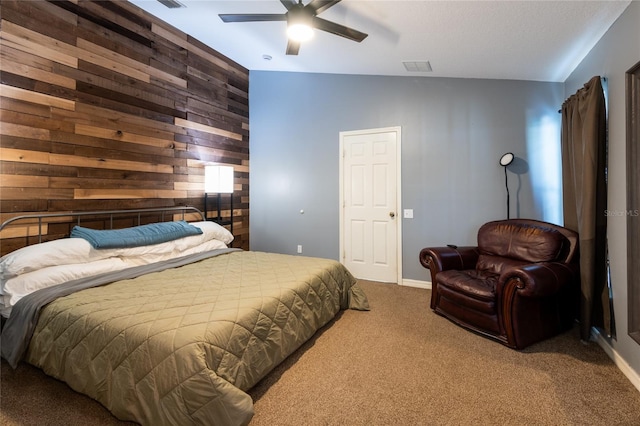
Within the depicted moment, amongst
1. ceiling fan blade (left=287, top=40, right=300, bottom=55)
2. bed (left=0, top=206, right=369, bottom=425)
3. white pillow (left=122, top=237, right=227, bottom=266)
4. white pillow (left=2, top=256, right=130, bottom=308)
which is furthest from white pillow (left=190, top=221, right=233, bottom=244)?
ceiling fan blade (left=287, top=40, right=300, bottom=55)

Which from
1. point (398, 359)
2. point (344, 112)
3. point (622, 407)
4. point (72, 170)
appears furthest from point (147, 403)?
point (344, 112)

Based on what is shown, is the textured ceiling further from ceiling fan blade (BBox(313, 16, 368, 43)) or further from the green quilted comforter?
the green quilted comforter

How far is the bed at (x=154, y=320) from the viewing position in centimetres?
138

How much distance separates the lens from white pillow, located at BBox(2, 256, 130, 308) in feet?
6.45

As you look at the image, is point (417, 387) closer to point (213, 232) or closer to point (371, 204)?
point (213, 232)

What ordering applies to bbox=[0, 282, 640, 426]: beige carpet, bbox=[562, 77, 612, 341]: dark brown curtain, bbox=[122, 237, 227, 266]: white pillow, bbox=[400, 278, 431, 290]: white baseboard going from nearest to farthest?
bbox=[0, 282, 640, 426]: beige carpet, bbox=[562, 77, 612, 341]: dark brown curtain, bbox=[122, 237, 227, 266]: white pillow, bbox=[400, 278, 431, 290]: white baseboard

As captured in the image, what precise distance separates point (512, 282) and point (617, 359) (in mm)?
779

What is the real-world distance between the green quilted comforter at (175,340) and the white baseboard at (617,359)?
2033 mm

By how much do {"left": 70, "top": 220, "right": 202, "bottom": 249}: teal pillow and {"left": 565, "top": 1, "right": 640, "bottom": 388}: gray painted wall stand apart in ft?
11.6

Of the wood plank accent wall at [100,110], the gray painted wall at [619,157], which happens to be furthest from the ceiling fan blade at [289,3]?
the gray painted wall at [619,157]

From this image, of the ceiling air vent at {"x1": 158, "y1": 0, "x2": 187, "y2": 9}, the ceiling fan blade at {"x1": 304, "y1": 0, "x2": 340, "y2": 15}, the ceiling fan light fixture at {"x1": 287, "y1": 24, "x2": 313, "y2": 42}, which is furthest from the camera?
the ceiling air vent at {"x1": 158, "y1": 0, "x2": 187, "y2": 9}

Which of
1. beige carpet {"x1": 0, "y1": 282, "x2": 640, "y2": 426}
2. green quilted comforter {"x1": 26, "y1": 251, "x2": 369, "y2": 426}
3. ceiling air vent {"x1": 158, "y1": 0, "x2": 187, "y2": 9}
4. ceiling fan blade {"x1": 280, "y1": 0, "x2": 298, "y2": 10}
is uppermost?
ceiling air vent {"x1": 158, "y1": 0, "x2": 187, "y2": 9}

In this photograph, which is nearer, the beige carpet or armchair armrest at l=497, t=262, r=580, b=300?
the beige carpet

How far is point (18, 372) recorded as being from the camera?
1.97 meters
